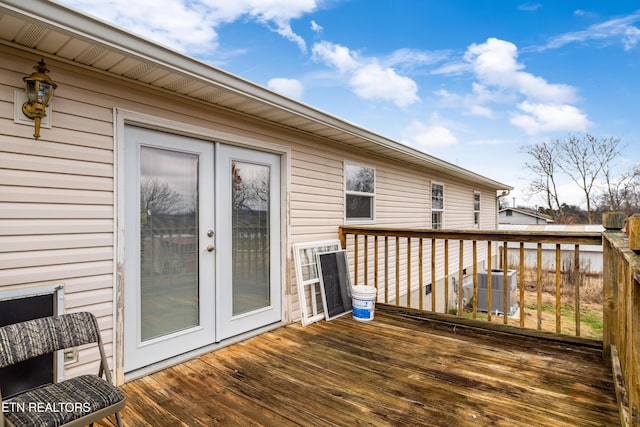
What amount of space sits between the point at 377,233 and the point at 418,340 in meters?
1.40

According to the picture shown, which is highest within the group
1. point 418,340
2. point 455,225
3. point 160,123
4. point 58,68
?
point 58,68

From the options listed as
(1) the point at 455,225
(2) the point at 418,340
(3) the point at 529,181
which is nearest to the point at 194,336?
(2) the point at 418,340

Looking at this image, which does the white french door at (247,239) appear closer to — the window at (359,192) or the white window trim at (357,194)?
the white window trim at (357,194)

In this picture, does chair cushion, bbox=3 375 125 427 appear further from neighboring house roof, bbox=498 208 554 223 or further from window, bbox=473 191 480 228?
neighboring house roof, bbox=498 208 554 223

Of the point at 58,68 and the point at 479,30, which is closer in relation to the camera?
the point at 58,68

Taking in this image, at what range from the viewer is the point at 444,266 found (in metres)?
8.16

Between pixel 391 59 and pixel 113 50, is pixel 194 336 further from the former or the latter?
pixel 391 59

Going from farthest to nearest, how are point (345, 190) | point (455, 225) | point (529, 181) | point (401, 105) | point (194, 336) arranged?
1. point (529, 181)
2. point (401, 105)
3. point (455, 225)
4. point (345, 190)
5. point (194, 336)

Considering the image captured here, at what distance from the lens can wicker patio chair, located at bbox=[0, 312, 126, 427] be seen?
1.42 meters

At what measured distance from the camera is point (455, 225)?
9.33 meters

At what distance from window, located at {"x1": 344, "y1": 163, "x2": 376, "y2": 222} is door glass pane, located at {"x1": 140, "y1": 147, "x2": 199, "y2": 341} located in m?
2.56

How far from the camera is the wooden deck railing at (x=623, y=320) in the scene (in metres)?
1.37

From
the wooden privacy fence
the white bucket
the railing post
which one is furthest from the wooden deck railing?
the white bucket

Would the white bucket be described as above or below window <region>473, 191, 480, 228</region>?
→ below
